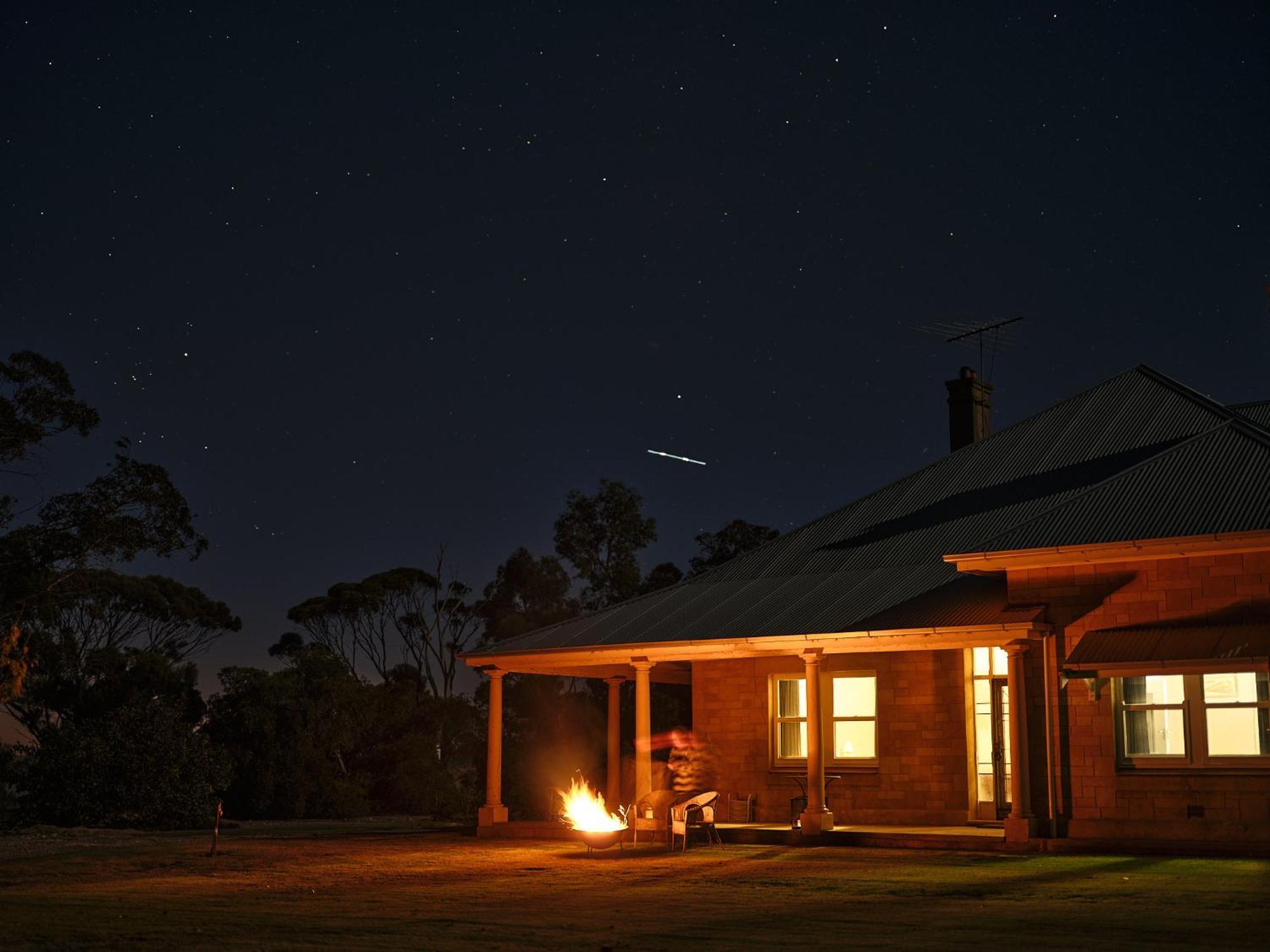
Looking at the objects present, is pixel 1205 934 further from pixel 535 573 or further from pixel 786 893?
pixel 535 573

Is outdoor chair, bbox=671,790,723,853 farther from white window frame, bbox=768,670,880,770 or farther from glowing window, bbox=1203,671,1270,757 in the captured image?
glowing window, bbox=1203,671,1270,757

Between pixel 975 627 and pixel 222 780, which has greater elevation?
pixel 975 627

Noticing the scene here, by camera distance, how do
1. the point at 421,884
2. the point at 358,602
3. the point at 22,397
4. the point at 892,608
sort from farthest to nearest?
the point at 358,602 < the point at 22,397 < the point at 892,608 < the point at 421,884

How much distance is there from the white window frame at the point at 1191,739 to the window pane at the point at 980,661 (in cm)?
293

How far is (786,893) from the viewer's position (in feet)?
37.2

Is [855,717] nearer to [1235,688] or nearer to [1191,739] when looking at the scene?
[1191,739]

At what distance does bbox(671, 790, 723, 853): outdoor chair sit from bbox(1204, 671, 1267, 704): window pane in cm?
559

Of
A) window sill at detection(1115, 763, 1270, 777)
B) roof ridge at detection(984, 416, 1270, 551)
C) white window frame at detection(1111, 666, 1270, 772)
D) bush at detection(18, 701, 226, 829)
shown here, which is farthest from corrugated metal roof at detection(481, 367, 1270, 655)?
bush at detection(18, 701, 226, 829)

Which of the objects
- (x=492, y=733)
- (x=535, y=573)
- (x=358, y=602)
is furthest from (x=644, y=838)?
(x=358, y=602)

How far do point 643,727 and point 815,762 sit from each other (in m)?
2.44

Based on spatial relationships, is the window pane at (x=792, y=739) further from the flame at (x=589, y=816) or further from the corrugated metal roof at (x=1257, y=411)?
the corrugated metal roof at (x=1257, y=411)

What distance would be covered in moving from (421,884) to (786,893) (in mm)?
3438

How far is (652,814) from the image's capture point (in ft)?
54.2

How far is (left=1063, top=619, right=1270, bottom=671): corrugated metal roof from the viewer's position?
43.5 ft
